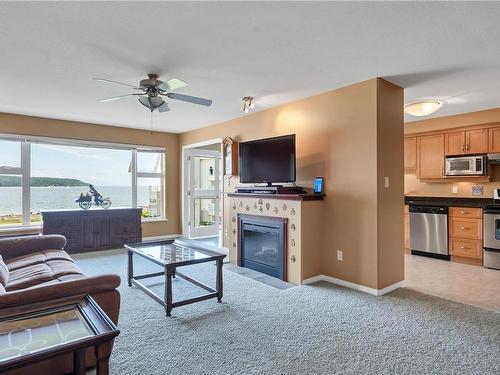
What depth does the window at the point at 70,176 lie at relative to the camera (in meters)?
5.15

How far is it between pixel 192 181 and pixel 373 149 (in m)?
4.40

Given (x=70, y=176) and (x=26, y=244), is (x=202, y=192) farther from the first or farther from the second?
(x=26, y=244)

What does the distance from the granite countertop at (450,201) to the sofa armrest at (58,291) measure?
5003 mm

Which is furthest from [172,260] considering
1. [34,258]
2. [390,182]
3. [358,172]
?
[390,182]

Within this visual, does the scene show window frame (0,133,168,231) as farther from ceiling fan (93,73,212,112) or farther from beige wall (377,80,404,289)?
beige wall (377,80,404,289)

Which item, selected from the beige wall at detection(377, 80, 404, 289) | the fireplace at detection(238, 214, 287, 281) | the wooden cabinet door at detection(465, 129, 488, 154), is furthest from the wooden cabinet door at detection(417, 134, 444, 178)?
the fireplace at detection(238, 214, 287, 281)

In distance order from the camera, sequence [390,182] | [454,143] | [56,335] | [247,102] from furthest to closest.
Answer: [454,143]
[247,102]
[390,182]
[56,335]

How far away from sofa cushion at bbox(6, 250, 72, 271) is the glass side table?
1.66m

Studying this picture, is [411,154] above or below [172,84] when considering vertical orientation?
below

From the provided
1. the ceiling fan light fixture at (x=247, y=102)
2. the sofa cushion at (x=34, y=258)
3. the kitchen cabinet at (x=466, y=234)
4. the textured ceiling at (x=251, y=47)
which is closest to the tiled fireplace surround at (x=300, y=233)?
the ceiling fan light fixture at (x=247, y=102)

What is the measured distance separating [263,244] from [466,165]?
350 cm

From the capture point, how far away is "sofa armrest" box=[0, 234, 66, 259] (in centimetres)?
326

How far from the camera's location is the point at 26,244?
339 cm

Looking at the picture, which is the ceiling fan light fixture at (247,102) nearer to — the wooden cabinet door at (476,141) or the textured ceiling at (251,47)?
the textured ceiling at (251,47)
